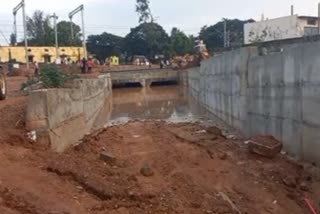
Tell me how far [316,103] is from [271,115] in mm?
2671

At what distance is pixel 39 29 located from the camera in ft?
282

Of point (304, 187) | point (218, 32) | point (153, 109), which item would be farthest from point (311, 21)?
point (304, 187)

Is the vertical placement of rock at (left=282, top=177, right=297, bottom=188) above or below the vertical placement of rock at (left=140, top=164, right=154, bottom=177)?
below

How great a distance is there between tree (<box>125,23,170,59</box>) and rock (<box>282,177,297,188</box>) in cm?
7301

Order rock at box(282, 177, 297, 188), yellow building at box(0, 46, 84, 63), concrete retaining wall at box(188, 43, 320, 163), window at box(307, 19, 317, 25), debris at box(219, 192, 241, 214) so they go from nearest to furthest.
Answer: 1. debris at box(219, 192, 241, 214)
2. rock at box(282, 177, 297, 188)
3. concrete retaining wall at box(188, 43, 320, 163)
4. window at box(307, 19, 317, 25)
5. yellow building at box(0, 46, 84, 63)

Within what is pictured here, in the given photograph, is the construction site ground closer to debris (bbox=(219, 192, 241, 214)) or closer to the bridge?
debris (bbox=(219, 192, 241, 214))

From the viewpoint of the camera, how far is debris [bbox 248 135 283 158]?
10.6 m

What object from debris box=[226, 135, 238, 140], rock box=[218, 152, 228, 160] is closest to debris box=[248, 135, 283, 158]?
rock box=[218, 152, 228, 160]

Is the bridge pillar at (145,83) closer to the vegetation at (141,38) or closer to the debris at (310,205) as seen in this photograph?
the vegetation at (141,38)

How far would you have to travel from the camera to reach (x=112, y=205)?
268 inches

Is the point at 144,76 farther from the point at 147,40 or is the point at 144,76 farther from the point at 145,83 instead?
the point at 147,40

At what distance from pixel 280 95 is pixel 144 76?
42.6 meters

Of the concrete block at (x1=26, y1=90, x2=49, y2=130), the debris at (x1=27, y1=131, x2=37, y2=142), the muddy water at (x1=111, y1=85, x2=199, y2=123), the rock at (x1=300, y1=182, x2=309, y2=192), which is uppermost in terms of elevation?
the concrete block at (x1=26, y1=90, x2=49, y2=130)

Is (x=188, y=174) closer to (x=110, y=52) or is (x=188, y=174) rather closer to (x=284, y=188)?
(x=284, y=188)
